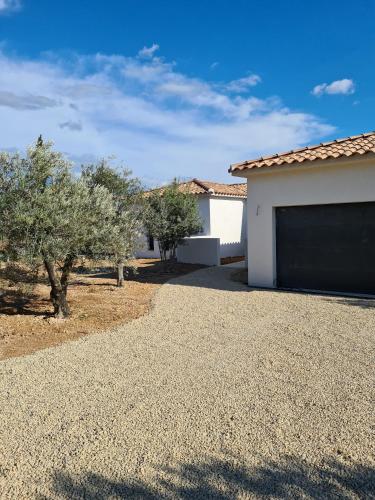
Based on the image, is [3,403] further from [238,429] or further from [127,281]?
[127,281]

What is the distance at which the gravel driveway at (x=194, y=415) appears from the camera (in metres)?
3.15

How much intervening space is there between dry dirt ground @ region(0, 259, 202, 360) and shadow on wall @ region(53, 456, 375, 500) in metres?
3.66

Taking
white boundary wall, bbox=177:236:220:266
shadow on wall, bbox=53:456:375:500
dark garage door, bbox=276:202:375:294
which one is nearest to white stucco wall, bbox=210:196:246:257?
white boundary wall, bbox=177:236:220:266

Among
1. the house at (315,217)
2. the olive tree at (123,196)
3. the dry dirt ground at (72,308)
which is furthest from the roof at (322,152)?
the dry dirt ground at (72,308)

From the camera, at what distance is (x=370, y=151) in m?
9.27

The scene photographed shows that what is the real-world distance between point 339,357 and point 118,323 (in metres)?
4.24

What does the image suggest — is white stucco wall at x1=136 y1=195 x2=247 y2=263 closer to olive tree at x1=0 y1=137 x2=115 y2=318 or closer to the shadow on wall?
olive tree at x1=0 y1=137 x2=115 y2=318

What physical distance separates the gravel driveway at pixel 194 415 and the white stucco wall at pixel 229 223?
45.6ft

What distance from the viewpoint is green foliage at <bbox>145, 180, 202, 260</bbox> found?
624 inches

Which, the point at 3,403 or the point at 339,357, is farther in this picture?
the point at 339,357

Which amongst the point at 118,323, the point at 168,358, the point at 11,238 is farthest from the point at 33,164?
the point at 168,358

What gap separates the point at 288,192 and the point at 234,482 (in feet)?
29.4

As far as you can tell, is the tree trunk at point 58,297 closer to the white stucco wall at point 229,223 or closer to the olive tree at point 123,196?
the olive tree at point 123,196

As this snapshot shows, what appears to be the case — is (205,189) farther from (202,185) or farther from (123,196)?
(123,196)
